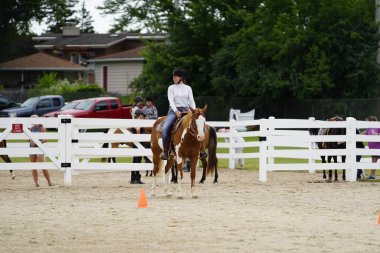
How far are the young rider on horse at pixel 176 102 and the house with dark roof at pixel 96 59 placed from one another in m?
56.0

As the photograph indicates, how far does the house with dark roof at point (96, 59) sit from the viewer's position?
269ft

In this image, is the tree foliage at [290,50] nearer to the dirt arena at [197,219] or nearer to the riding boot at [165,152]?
the dirt arena at [197,219]

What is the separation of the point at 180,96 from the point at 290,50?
3433cm

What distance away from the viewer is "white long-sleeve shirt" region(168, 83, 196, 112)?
60.0 ft

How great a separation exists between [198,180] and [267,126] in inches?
88.5

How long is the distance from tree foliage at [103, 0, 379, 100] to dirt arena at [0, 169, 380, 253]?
2978 cm

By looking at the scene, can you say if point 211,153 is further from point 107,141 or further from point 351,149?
point 351,149

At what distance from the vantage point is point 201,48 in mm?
59781

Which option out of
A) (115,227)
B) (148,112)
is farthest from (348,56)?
(115,227)

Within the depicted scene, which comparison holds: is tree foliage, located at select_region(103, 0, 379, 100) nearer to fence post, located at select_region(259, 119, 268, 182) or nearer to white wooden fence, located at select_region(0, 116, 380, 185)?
white wooden fence, located at select_region(0, 116, 380, 185)

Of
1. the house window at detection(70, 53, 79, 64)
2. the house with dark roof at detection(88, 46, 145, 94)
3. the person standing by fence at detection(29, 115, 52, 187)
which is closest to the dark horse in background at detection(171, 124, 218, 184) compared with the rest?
the person standing by fence at detection(29, 115, 52, 187)

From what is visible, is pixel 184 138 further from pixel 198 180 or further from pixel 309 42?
pixel 309 42

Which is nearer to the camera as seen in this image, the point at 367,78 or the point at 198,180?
the point at 198,180

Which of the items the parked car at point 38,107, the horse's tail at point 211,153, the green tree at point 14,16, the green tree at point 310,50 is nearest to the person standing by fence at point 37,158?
the horse's tail at point 211,153
